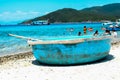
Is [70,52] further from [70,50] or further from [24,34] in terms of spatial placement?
[24,34]

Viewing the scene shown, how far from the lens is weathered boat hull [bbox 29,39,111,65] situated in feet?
39.8

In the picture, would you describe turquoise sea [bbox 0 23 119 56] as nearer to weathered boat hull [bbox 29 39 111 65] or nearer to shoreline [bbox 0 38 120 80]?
weathered boat hull [bbox 29 39 111 65]

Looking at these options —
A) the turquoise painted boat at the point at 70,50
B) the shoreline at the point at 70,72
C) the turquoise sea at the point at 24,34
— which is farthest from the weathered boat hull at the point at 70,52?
the turquoise sea at the point at 24,34

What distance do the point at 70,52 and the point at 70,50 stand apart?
0.10m

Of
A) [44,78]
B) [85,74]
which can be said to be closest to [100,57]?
[85,74]

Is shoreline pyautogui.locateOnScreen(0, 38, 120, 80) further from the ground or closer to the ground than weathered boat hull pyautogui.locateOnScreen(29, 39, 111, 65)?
closer to the ground

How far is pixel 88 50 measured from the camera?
40.6 ft

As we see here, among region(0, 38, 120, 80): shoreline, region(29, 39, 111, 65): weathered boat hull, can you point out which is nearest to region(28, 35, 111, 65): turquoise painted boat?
region(29, 39, 111, 65): weathered boat hull

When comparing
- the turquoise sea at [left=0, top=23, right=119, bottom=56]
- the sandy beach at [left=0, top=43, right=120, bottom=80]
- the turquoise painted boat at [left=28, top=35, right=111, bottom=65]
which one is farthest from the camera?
the turquoise sea at [left=0, top=23, right=119, bottom=56]

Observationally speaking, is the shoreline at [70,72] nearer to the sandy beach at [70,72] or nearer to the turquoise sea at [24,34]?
the sandy beach at [70,72]

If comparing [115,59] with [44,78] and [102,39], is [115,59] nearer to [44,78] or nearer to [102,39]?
[102,39]

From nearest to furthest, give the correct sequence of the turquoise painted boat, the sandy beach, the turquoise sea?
the sandy beach, the turquoise painted boat, the turquoise sea

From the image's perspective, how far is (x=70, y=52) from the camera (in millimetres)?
12164

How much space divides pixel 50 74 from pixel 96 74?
1.74 m
